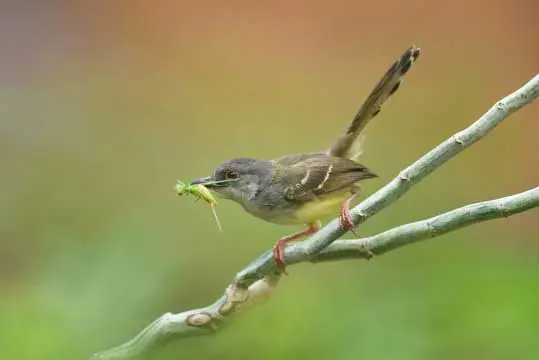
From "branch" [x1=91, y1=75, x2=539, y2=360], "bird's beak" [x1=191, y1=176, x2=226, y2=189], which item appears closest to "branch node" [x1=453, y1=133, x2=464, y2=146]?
"branch" [x1=91, y1=75, x2=539, y2=360]

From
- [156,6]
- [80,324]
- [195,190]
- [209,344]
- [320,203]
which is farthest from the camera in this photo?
[156,6]

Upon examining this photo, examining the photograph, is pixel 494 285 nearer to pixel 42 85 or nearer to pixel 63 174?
pixel 63 174

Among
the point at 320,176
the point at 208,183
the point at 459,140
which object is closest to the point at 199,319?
the point at 459,140

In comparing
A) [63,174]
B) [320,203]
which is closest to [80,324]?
[320,203]

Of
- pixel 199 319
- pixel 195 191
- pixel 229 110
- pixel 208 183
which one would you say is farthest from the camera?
pixel 229 110

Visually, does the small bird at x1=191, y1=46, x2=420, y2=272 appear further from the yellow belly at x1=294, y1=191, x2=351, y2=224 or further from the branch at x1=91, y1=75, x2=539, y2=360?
the branch at x1=91, y1=75, x2=539, y2=360

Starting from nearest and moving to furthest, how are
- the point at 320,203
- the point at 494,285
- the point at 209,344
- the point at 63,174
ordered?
1. the point at 209,344
2. the point at 320,203
3. the point at 494,285
4. the point at 63,174

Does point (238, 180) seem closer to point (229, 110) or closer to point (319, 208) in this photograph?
point (319, 208)

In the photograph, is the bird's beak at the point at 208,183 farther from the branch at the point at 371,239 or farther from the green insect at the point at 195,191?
the branch at the point at 371,239
